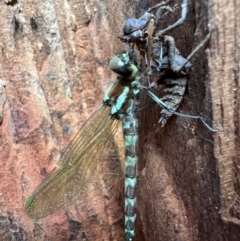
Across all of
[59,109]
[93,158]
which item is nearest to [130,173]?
[93,158]

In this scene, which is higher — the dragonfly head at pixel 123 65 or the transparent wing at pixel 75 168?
the dragonfly head at pixel 123 65

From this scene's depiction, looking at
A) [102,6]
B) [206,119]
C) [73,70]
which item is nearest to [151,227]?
[206,119]

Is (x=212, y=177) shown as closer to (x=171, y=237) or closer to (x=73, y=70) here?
(x=171, y=237)

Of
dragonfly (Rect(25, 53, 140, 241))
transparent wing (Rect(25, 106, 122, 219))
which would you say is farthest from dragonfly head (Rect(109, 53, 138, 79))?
transparent wing (Rect(25, 106, 122, 219))

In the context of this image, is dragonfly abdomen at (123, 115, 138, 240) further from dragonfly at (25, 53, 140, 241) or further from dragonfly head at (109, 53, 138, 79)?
dragonfly head at (109, 53, 138, 79)

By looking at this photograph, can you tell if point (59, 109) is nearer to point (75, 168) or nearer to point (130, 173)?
point (75, 168)

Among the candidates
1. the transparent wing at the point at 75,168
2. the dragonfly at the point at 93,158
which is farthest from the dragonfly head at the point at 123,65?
the transparent wing at the point at 75,168

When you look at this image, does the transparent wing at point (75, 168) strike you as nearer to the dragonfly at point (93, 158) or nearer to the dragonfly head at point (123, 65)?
the dragonfly at point (93, 158)
